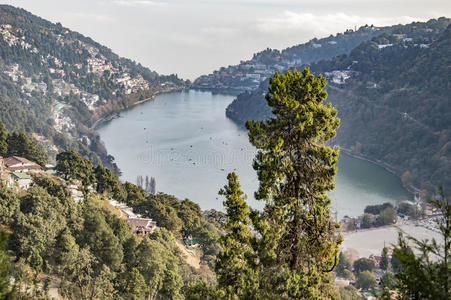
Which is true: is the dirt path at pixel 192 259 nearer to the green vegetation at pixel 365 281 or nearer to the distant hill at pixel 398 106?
the green vegetation at pixel 365 281

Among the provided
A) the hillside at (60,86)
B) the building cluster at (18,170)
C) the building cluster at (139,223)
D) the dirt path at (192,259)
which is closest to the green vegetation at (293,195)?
the dirt path at (192,259)

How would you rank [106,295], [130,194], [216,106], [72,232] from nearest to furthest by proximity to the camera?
[106,295]
[72,232]
[130,194]
[216,106]

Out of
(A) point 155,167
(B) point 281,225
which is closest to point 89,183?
(B) point 281,225

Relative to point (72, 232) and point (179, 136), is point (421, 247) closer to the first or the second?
point (72, 232)

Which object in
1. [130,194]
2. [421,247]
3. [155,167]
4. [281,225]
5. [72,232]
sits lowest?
[155,167]

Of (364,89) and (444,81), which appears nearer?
(444,81)

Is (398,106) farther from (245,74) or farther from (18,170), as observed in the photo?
(245,74)

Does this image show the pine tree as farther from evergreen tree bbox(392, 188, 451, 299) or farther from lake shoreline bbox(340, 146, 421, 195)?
lake shoreline bbox(340, 146, 421, 195)

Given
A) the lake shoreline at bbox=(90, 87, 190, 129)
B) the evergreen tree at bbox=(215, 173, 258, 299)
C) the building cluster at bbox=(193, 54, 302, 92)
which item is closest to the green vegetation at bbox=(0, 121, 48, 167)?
the evergreen tree at bbox=(215, 173, 258, 299)
